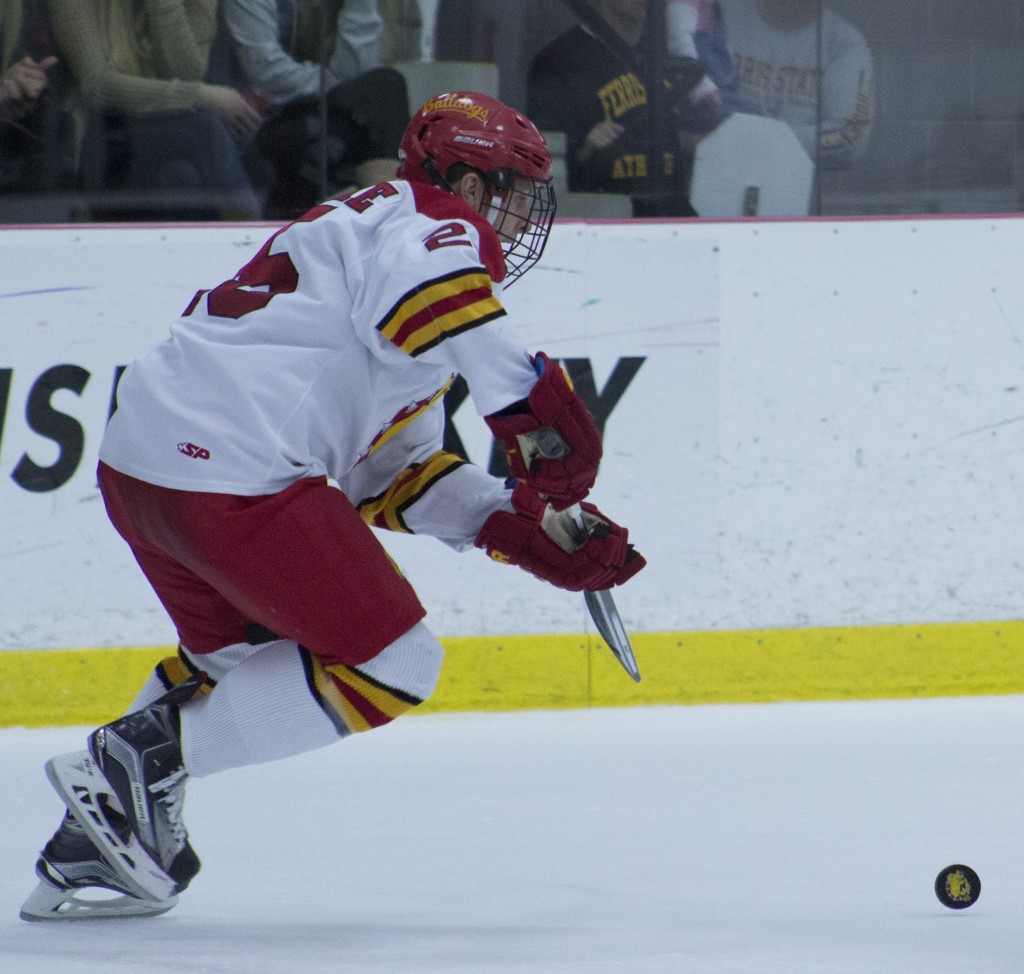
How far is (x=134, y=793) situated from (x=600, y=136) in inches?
83.5

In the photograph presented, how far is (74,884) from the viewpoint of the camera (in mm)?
1974

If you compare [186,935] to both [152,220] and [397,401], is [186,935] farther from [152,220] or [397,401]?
[152,220]

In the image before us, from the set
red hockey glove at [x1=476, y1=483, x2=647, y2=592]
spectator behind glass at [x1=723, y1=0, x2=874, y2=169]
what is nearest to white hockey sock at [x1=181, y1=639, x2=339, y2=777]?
red hockey glove at [x1=476, y1=483, x2=647, y2=592]

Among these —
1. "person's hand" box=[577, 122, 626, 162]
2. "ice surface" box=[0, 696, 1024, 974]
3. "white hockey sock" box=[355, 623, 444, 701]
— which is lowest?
"ice surface" box=[0, 696, 1024, 974]

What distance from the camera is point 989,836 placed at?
229cm

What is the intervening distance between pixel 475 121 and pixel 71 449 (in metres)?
1.55

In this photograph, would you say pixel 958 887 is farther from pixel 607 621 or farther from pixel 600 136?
pixel 600 136

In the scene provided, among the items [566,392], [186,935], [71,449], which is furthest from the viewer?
[71,449]

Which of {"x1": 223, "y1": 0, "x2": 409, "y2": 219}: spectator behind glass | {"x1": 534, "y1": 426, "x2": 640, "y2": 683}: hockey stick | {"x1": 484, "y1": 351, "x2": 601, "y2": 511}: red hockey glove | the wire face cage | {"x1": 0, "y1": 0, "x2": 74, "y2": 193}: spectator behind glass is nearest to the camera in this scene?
{"x1": 484, "y1": 351, "x2": 601, "y2": 511}: red hockey glove

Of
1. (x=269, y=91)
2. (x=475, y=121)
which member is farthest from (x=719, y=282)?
(x=475, y=121)

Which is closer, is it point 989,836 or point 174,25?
point 989,836

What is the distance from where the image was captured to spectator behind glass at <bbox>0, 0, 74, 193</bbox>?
3.39 meters

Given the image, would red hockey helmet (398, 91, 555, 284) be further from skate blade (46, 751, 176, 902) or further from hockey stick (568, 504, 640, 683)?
skate blade (46, 751, 176, 902)

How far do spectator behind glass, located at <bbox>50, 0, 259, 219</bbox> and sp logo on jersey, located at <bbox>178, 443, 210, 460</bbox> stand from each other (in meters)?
1.66
